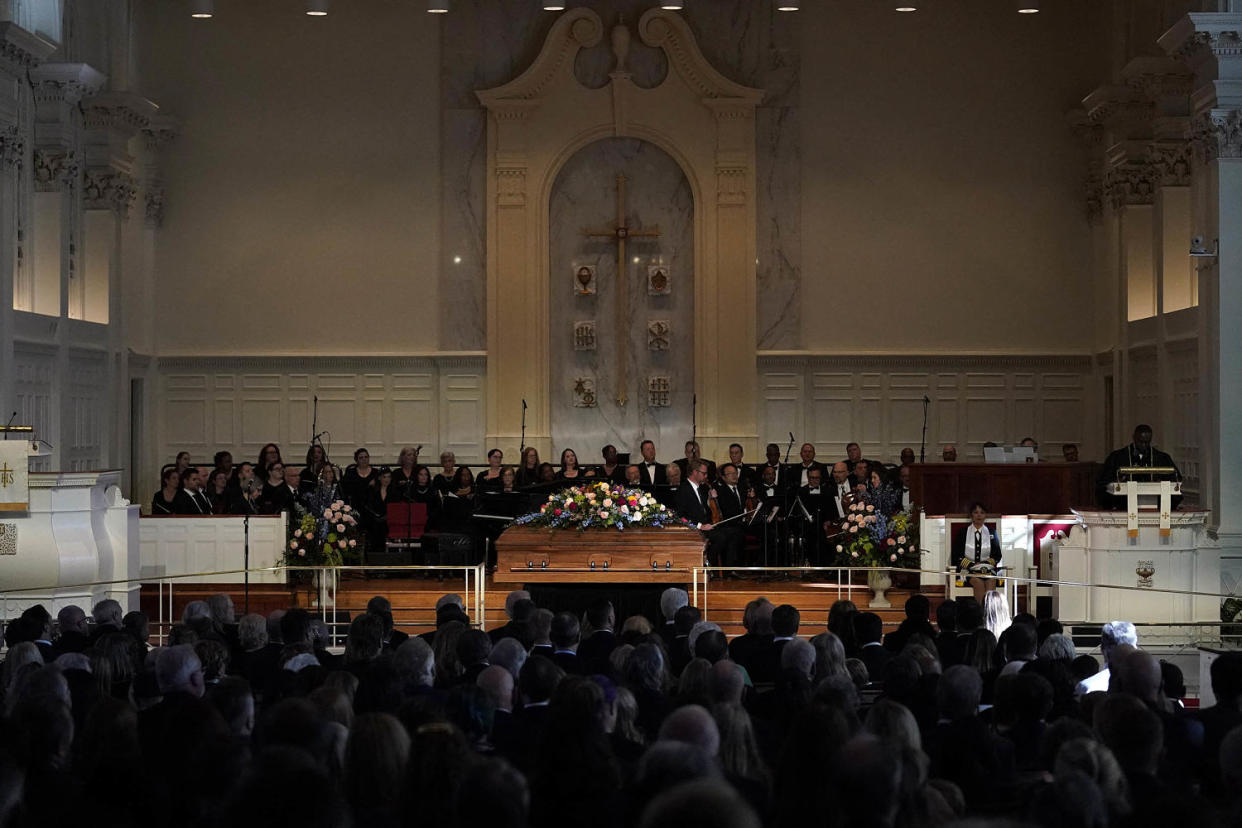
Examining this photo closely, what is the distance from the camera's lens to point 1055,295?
70.9 ft

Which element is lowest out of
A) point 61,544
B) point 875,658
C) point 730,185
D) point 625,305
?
point 875,658

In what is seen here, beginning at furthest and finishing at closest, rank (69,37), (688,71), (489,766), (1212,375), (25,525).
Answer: (688,71)
(69,37)
(1212,375)
(25,525)
(489,766)

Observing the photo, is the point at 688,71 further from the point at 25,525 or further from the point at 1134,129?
the point at 25,525

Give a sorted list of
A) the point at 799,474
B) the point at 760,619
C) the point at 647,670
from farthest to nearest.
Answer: the point at 799,474, the point at 760,619, the point at 647,670

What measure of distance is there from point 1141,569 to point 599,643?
715 centimetres

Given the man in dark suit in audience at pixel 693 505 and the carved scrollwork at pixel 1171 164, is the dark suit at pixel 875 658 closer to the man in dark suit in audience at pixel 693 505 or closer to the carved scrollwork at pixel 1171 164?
the man in dark suit in audience at pixel 693 505

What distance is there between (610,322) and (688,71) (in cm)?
363

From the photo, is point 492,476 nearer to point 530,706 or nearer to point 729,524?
point 729,524

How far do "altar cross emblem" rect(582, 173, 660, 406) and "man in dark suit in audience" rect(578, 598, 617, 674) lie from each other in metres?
12.2

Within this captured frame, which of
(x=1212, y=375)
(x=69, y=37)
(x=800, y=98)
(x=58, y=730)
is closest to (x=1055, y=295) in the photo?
(x=800, y=98)

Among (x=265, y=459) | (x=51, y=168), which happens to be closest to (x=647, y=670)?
(x=265, y=459)

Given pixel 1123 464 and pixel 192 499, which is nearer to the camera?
pixel 1123 464

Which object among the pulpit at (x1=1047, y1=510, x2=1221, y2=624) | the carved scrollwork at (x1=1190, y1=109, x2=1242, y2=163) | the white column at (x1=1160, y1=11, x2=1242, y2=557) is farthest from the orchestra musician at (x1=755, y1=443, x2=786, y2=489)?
the carved scrollwork at (x1=1190, y1=109, x2=1242, y2=163)

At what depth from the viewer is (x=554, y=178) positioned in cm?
2150
